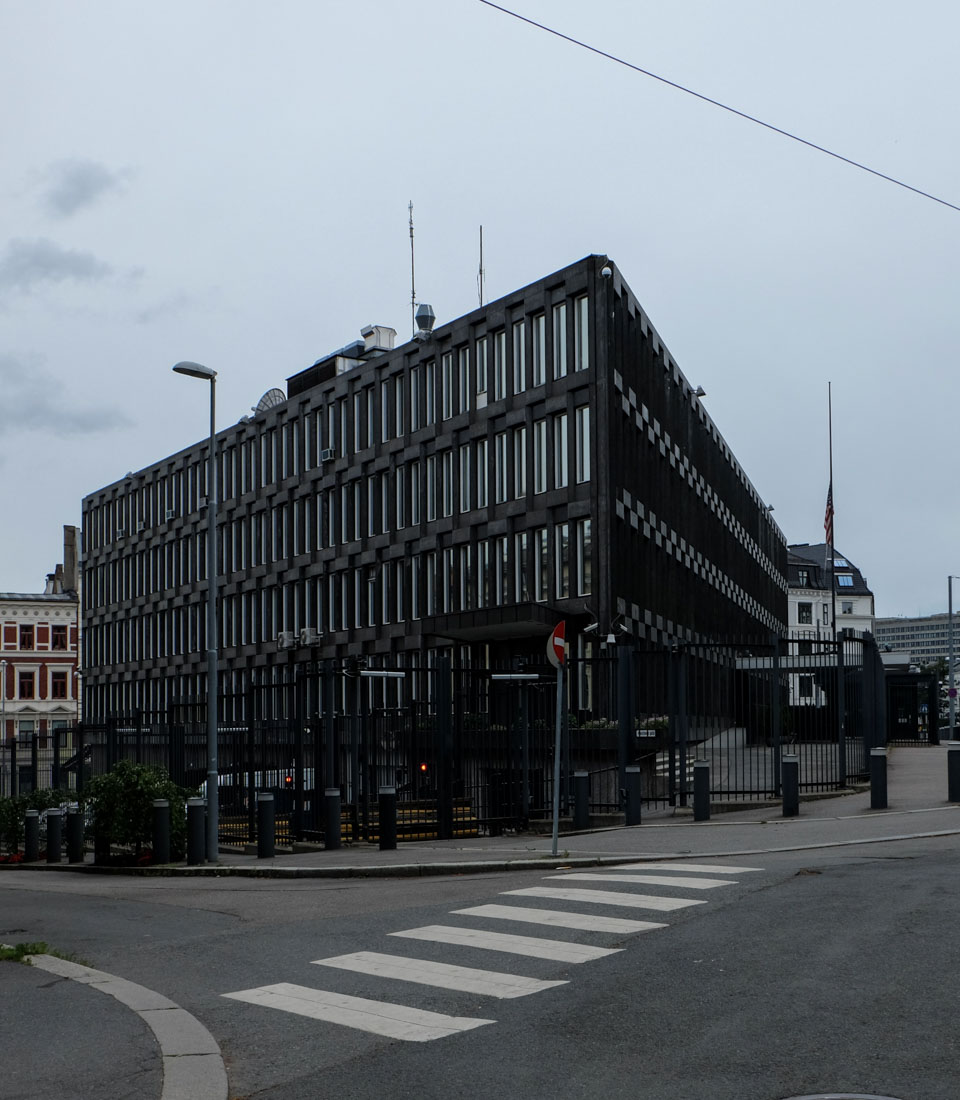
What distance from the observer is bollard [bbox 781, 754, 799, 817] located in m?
18.4

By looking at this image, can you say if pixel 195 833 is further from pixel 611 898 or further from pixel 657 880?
pixel 611 898

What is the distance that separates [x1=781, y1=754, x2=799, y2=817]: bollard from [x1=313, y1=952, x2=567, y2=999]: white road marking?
32.2 feet

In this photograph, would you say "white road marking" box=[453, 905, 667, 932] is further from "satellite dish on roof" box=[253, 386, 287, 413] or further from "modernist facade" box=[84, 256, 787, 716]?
"satellite dish on roof" box=[253, 386, 287, 413]

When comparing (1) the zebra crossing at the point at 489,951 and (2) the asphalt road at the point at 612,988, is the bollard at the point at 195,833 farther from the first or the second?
(1) the zebra crossing at the point at 489,951

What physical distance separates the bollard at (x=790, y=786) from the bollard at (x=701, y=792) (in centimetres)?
101

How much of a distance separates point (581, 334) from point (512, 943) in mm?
33298

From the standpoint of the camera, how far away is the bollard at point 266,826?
19562 millimetres

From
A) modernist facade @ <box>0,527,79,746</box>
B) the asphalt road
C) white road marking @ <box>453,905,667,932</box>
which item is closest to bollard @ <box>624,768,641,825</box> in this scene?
the asphalt road

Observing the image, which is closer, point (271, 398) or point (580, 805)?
point (580, 805)

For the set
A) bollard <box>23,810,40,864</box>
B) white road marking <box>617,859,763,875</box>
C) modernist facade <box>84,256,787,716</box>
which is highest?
modernist facade <box>84,256,787,716</box>

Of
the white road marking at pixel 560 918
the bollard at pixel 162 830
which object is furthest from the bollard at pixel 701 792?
the bollard at pixel 162 830

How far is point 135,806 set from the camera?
69.6ft

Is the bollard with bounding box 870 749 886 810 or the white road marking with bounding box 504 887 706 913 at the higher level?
the bollard with bounding box 870 749 886 810

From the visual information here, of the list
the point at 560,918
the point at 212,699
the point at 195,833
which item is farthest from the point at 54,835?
the point at 560,918
